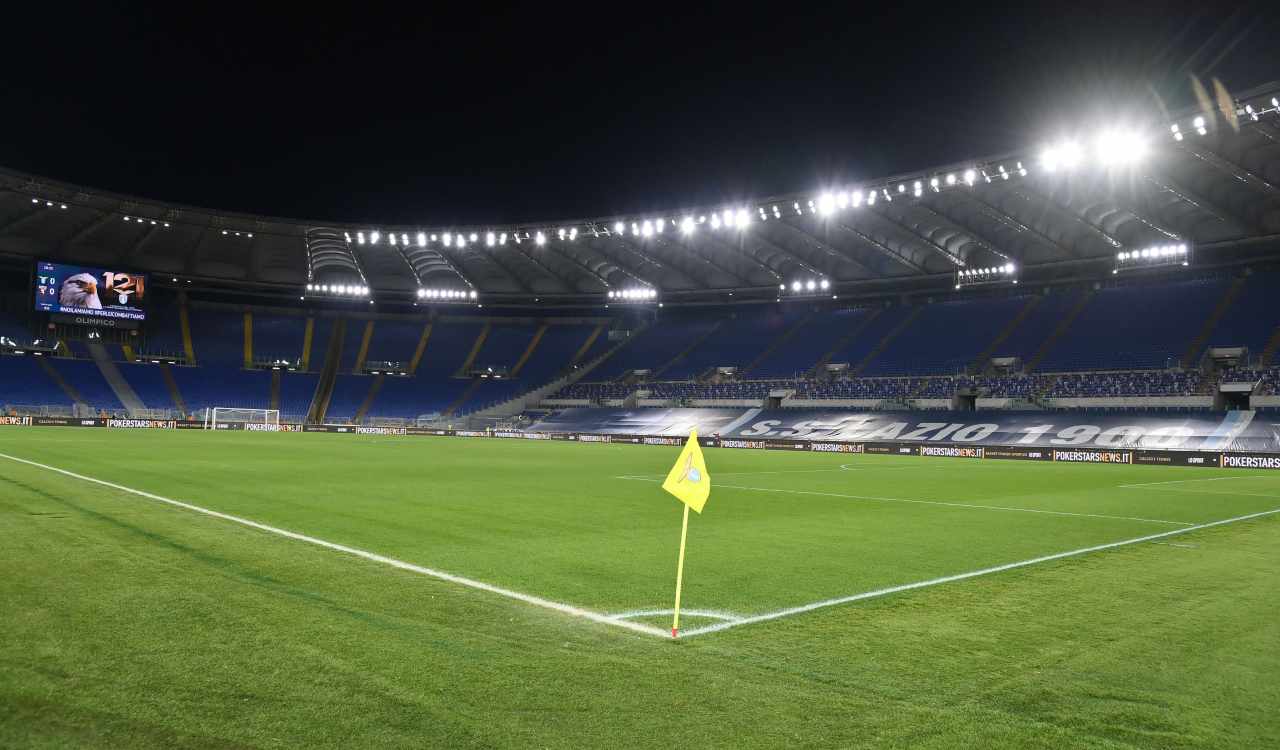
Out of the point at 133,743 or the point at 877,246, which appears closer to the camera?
the point at 133,743

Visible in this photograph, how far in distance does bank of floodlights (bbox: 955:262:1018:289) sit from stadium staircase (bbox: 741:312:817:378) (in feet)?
45.2

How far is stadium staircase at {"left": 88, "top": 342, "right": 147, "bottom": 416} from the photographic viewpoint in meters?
53.0

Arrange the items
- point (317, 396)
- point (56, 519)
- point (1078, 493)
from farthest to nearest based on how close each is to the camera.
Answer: point (317, 396) → point (1078, 493) → point (56, 519)

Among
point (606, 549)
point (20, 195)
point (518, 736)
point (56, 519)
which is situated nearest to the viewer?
point (518, 736)

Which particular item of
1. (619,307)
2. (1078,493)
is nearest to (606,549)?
(1078,493)

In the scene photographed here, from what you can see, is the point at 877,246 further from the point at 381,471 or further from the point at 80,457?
the point at 80,457

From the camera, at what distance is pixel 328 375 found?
63.1 m

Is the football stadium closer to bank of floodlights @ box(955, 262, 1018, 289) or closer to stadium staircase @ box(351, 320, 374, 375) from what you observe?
stadium staircase @ box(351, 320, 374, 375)

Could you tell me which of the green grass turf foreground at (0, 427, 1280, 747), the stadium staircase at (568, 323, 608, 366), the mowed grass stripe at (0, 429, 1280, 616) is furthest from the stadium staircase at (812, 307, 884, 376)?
A: the green grass turf foreground at (0, 427, 1280, 747)

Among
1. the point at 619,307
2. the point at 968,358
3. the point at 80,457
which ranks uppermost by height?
the point at 619,307

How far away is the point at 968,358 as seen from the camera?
4994 centimetres

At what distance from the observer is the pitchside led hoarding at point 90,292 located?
158 feet

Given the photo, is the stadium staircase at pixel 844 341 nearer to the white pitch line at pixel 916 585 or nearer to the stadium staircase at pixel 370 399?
the stadium staircase at pixel 370 399

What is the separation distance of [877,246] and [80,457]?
44.5 meters
